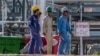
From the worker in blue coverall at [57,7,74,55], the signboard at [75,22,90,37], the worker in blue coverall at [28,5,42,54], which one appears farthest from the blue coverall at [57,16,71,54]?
the signboard at [75,22,90,37]

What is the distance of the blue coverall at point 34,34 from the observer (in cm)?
1278

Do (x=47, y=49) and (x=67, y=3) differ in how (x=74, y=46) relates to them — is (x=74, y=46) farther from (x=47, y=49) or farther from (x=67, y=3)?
(x=47, y=49)

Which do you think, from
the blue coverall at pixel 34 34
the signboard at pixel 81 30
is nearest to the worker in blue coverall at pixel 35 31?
the blue coverall at pixel 34 34

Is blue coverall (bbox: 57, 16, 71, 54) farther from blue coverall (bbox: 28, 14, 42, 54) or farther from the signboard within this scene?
the signboard

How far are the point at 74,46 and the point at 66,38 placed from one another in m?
12.1

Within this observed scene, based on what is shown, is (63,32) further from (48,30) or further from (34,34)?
(48,30)

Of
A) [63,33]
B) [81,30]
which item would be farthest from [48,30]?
[81,30]

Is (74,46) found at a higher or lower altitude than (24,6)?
lower

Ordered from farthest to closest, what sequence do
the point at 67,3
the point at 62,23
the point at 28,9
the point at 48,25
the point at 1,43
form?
the point at 67,3
the point at 28,9
the point at 1,43
the point at 48,25
the point at 62,23

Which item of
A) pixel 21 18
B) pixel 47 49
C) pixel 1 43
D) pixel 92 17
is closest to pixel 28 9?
pixel 21 18

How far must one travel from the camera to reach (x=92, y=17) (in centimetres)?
2655

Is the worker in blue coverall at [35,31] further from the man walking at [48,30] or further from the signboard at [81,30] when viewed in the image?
the signboard at [81,30]

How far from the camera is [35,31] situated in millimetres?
12867

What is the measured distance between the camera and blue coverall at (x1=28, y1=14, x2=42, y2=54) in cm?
1278
